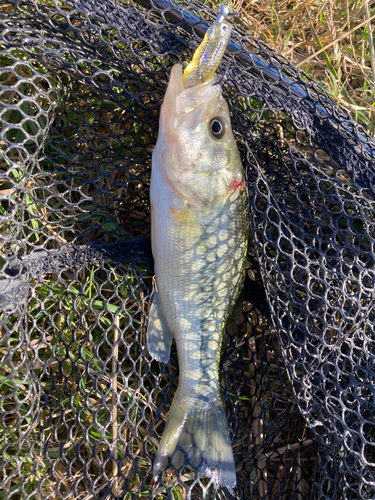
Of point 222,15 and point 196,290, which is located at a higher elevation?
point 222,15

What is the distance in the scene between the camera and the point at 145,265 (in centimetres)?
263

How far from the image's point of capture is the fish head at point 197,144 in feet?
6.99

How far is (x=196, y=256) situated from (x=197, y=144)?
623 mm

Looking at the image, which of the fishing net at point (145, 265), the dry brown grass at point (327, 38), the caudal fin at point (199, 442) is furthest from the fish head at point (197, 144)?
the dry brown grass at point (327, 38)

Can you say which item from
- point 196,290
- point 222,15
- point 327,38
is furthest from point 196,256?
point 327,38

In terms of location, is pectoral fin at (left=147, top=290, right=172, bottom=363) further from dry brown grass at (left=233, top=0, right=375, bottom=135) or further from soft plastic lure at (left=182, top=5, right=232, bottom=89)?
dry brown grass at (left=233, top=0, right=375, bottom=135)

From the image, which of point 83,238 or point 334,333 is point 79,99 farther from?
point 334,333

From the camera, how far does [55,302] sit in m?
2.49

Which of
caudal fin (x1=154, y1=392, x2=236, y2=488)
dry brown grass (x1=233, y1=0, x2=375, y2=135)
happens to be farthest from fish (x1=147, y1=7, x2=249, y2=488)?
dry brown grass (x1=233, y1=0, x2=375, y2=135)

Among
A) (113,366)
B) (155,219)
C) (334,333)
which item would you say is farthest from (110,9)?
(334,333)

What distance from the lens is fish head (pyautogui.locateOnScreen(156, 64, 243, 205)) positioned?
2.13 meters

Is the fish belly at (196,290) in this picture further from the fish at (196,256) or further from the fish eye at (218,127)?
the fish eye at (218,127)

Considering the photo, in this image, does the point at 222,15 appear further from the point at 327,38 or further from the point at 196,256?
the point at 327,38

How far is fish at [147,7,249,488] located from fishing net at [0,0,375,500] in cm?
13
